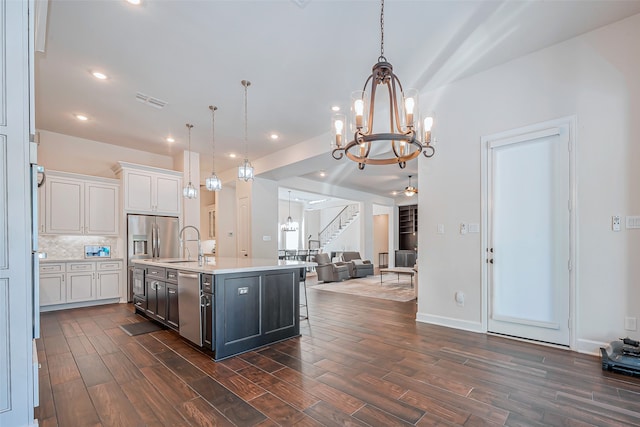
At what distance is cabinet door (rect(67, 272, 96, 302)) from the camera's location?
17.3 ft

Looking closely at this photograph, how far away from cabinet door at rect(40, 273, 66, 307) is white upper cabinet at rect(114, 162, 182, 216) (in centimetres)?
157

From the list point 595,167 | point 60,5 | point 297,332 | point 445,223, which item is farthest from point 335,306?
point 60,5

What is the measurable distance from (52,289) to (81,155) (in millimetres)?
2671

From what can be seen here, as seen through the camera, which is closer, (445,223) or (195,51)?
(195,51)

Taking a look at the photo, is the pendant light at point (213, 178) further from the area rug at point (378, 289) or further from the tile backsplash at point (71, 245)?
the area rug at point (378, 289)

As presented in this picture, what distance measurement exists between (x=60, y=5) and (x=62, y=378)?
128 inches

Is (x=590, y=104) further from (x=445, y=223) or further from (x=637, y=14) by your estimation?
(x=445, y=223)

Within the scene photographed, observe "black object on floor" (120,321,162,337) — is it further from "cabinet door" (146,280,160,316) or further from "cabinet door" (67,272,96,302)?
"cabinet door" (67,272,96,302)

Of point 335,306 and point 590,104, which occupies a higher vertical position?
point 590,104

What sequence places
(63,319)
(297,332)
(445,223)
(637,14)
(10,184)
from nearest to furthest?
(10,184)
(637,14)
(297,332)
(445,223)
(63,319)

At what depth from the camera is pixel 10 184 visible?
1646mm

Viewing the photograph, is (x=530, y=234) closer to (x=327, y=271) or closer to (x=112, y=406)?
(x=112, y=406)

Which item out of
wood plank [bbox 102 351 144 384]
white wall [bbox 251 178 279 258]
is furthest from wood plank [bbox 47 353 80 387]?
white wall [bbox 251 178 279 258]

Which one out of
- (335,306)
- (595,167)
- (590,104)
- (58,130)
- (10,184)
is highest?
(58,130)
